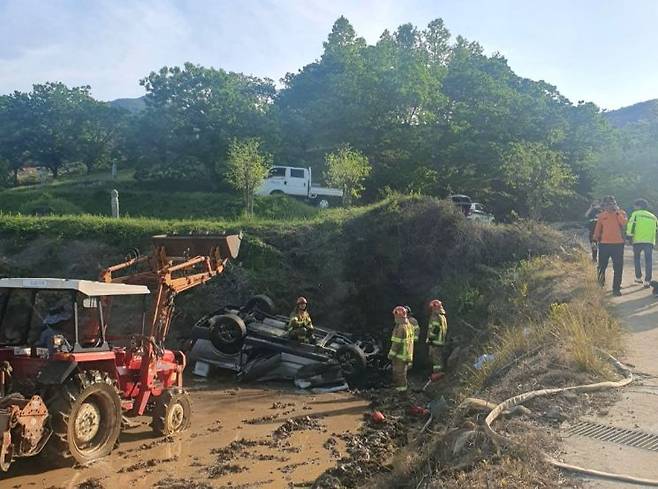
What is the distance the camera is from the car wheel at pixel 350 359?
45.6 ft

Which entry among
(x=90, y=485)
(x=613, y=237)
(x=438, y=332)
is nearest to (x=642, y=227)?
(x=613, y=237)

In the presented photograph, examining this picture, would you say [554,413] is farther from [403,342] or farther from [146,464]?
[403,342]

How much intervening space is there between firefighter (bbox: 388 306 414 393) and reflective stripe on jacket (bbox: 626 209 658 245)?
205 inches

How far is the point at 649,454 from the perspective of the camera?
559 cm

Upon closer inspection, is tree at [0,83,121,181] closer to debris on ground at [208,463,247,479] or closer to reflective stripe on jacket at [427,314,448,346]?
reflective stripe on jacket at [427,314,448,346]

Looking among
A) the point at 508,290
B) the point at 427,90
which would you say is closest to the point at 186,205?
the point at 427,90

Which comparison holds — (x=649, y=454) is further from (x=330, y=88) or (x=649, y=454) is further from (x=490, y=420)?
(x=330, y=88)

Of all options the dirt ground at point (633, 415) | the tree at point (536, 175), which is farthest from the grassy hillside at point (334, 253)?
the tree at point (536, 175)

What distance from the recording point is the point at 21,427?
679 cm

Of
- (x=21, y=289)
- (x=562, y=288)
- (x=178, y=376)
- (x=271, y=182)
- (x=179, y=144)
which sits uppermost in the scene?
(x=179, y=144)

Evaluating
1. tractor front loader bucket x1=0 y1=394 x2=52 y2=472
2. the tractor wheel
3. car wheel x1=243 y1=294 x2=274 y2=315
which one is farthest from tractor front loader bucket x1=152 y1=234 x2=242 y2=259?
car wheel x1=243 y1=294 x2=274 y2=315

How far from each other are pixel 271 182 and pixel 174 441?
2252cm

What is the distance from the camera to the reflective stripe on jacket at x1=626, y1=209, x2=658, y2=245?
13383 millimetres

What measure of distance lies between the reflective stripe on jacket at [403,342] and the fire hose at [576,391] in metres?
4.63
